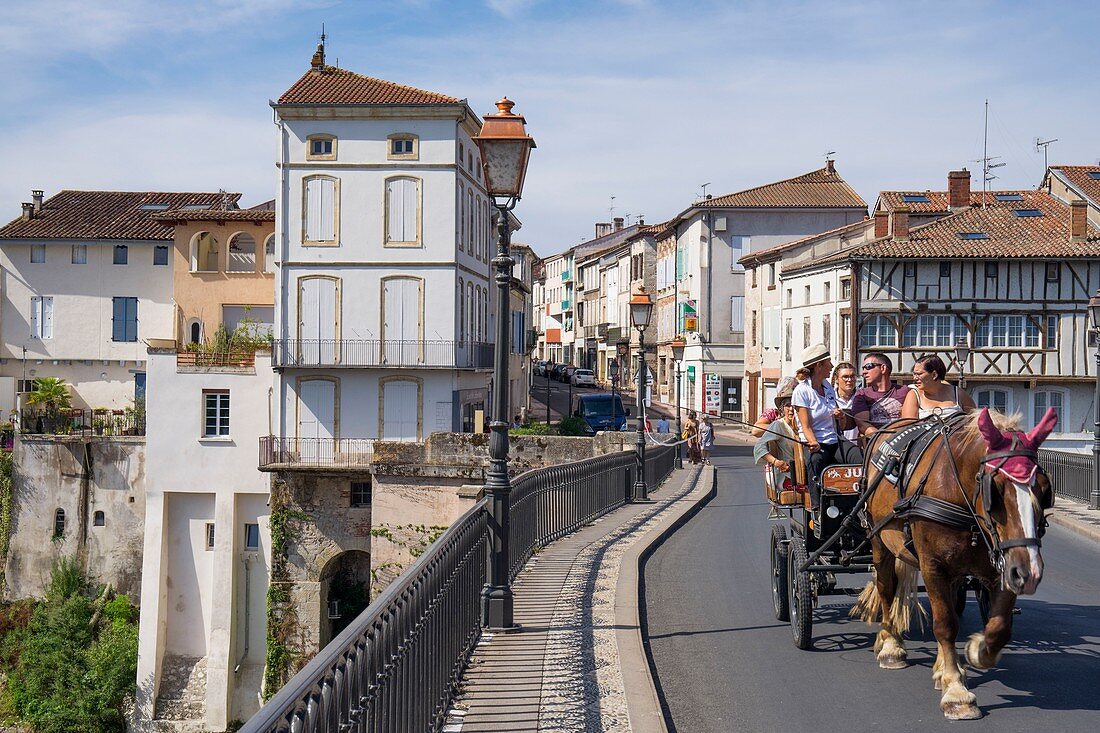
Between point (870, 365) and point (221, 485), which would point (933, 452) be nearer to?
point (870, 365)

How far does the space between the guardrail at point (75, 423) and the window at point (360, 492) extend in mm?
12379

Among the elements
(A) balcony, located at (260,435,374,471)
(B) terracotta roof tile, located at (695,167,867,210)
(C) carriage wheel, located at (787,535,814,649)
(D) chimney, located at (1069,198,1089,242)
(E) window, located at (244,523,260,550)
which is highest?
(B) terracotta roof tile, located at (695,167,867,210)

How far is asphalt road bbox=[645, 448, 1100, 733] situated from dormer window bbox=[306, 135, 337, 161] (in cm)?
2961

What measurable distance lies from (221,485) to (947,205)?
34.2 metres

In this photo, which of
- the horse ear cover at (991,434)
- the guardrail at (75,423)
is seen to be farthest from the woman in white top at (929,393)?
the guardrail at (75,423)

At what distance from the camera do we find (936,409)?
25.4 ft

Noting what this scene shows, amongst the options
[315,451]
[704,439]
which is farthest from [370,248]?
[704,439]

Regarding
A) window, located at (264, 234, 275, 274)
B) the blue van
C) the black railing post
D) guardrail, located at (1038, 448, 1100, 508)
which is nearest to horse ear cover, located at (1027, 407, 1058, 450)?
the black railing post

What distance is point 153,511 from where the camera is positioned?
38031mm

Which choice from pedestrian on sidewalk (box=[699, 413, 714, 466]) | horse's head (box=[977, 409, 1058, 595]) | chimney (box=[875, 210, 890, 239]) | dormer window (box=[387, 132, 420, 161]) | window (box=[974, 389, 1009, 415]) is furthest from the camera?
chimney (box=[875, 210, 890, 239])

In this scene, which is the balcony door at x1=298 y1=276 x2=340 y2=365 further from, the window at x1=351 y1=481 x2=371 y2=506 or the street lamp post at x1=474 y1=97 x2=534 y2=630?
the street lamp post at x1=474 y1=97 x2=534 y2=630

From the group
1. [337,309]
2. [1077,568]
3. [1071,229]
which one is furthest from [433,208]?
[1077,568]

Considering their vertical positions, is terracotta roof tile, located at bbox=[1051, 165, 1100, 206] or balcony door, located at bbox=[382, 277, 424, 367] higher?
terracotta roof tile, located at bbox=[1051, 165, 1100, 206]

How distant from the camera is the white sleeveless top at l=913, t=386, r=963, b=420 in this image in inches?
282
